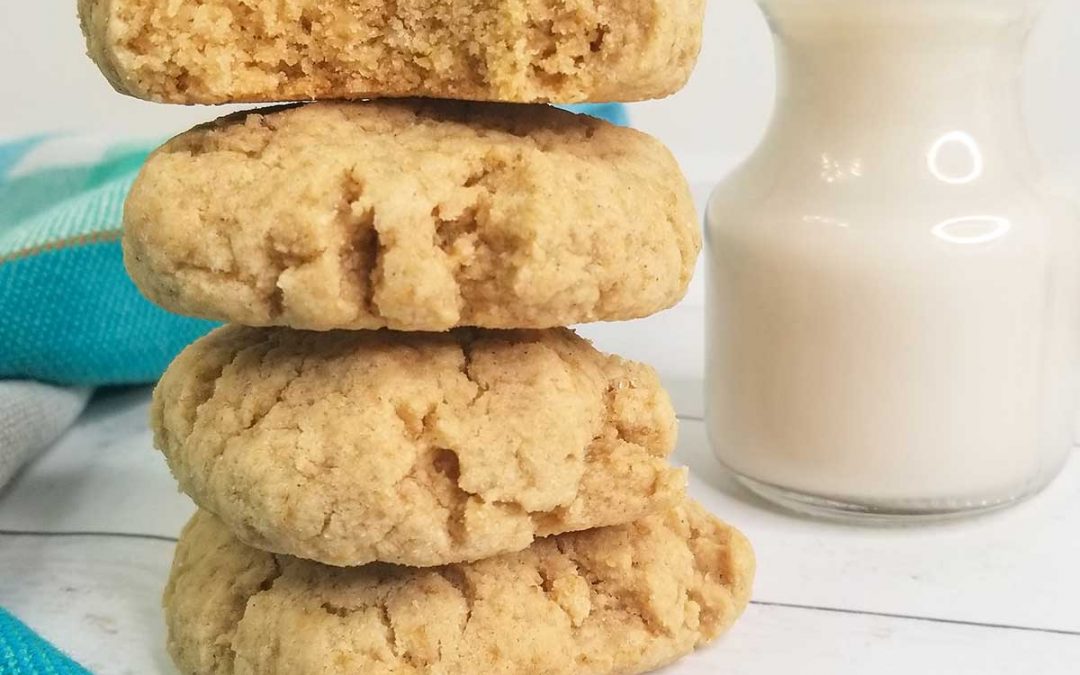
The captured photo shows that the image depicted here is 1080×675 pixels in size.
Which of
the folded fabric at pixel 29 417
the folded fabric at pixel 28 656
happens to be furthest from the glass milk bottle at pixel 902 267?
the folded fabric at pixel 29 417

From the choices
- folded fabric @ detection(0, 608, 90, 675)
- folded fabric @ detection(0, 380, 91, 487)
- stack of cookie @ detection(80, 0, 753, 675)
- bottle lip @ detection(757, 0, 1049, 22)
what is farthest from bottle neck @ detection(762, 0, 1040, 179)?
folded fabric @ detection(0, 380, 91, 487)

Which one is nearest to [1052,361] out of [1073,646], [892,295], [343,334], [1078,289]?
[1078,289]

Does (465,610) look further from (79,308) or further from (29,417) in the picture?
(79,308)

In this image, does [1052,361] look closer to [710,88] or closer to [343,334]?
[343,334]

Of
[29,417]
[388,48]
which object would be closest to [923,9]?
[388,48]

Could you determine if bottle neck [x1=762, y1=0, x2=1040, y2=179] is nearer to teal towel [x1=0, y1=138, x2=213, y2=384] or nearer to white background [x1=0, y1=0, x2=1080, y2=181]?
white background [x1=0, y1=0, x2=1080, y2=181]
